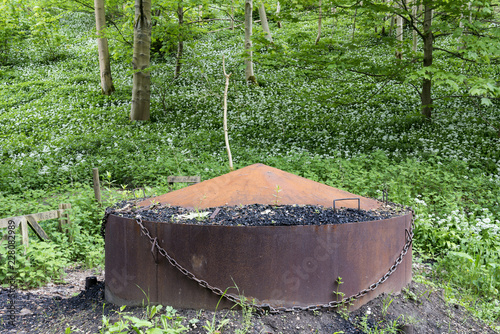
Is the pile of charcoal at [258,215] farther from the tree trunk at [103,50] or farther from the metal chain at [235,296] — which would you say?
the tree trunk at [103,50]

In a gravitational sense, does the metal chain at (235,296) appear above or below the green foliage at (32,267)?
above

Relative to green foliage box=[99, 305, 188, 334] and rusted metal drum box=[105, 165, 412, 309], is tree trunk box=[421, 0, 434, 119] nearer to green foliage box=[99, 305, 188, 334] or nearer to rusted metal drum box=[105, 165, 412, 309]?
rusted metal drum box=[105, 165, 412, 309]

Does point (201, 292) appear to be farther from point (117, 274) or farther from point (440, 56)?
point (440, 56)

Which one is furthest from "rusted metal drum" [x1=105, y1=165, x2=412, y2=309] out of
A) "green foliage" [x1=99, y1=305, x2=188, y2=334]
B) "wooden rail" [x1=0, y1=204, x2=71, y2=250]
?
"wooden rail" [x1=0, y1=204, x2=71, y2=250]

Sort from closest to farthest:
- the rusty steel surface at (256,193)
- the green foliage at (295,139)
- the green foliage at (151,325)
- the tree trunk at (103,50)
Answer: the green foliage at (151,325), the rusty steel surface at (256,193), the green foliage at (295,139), the tree trunk at (103,50)

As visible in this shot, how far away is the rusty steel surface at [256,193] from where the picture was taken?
4.17 meters

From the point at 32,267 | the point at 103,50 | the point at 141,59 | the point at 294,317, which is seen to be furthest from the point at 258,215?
the point at 103,50

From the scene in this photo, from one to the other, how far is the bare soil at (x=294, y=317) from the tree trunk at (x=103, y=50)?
508 inches

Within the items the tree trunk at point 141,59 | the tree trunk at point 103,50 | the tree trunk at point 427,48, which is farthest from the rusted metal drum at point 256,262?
the tree trunk at point 103,50

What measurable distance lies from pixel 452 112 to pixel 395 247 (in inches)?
413

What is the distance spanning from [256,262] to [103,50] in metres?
15.9

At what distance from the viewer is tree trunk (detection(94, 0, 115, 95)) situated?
52.7 ft

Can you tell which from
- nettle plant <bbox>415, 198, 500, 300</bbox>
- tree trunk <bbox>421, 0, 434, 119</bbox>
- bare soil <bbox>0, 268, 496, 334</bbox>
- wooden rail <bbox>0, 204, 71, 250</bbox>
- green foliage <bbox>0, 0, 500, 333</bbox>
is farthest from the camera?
tree trunk <bbox>421, 0, 434, 119</bbox>

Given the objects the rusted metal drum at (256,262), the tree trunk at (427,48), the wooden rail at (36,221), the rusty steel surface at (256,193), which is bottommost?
the wooden rail at (36,221)
